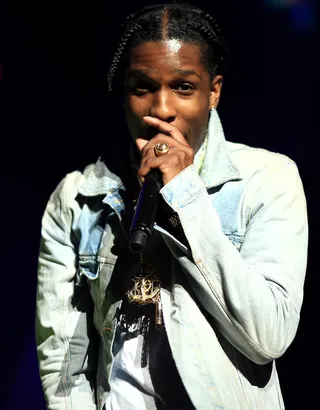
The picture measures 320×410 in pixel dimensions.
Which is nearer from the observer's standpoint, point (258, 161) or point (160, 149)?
point (160, 149)

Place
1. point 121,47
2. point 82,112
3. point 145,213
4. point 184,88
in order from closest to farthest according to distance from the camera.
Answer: point 145,213 → point 184,88 → point 121,47 → point 82,112

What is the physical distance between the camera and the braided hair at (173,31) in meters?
1.64

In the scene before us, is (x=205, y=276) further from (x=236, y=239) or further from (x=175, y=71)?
(x=175, y=71)

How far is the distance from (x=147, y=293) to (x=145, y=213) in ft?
0.93

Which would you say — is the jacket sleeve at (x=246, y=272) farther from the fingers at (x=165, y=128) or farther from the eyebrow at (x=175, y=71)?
the eyebrow at (x=175, y=71)

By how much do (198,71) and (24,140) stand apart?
1025mm

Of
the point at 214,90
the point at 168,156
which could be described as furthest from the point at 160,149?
the point at 214,90

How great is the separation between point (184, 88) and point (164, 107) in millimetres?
76

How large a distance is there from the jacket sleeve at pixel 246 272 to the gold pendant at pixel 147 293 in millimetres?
110

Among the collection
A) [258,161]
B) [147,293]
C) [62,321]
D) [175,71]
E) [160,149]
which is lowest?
[62,321]

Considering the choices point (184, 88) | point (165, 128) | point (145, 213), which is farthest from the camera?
point (184, 88)

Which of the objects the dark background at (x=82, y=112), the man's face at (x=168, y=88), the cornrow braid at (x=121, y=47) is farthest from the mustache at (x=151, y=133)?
the dark background at (x=82, y=112)

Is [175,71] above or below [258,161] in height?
above

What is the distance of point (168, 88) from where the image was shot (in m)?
1.60
